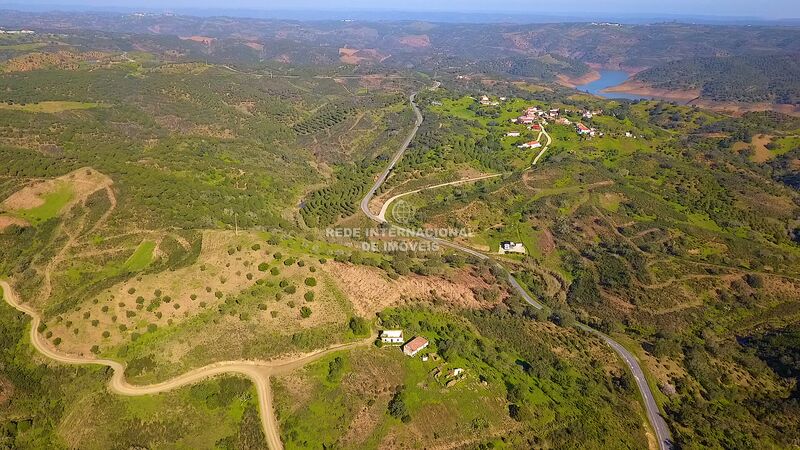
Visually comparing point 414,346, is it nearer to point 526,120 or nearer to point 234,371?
point 234,371

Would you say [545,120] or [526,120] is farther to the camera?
[545,120]

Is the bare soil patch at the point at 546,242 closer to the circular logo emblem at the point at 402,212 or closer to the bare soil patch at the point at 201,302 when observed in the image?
the circular logo emblem at the point at 402,212

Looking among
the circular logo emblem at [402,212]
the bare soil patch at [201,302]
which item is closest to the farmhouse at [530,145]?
the circular logo emblem at [402,212]

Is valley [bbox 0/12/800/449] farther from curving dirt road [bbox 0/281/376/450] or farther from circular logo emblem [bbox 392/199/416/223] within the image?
circular logo emblem [bbox 392/199/416/223]

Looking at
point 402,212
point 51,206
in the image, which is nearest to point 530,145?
point 402,212

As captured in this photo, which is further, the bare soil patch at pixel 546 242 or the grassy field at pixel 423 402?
the bare soil patch at pixel 546 242

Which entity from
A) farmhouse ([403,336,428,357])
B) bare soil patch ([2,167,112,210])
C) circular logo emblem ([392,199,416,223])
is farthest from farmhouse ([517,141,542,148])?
bare soil patch ([2,167,112,210])

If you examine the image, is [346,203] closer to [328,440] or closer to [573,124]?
[328,440]
